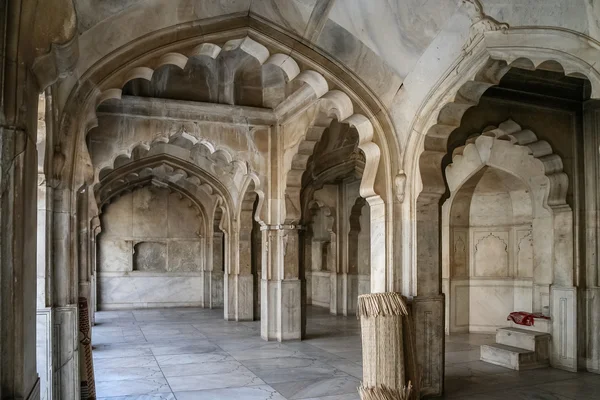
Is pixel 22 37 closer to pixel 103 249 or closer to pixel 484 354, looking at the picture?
pixel 484 354

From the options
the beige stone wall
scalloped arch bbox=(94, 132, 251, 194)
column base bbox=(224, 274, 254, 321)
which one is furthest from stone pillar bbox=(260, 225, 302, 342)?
the beige stone wall

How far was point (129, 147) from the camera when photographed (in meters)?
9.97

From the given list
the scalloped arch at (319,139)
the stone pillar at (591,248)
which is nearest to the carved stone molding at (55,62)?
the scalloped arch at (319,139)

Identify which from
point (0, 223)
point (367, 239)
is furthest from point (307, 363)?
point (367, 239)

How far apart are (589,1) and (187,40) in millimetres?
4060

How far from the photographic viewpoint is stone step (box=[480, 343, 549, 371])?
8.18 m

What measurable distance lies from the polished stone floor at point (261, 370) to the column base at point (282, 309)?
11.2 inches

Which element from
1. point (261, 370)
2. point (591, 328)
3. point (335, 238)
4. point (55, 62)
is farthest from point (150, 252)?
point (55, 62)

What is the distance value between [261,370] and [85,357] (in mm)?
2749

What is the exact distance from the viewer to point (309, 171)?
1240 centimetres

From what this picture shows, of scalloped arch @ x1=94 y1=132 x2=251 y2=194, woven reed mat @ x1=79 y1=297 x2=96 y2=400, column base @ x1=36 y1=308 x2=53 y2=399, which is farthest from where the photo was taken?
scalloped arch @ x1=94 y1=132 x2=251 y2=194

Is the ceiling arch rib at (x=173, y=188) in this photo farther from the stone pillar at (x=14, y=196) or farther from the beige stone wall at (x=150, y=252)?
the stone pillar at (x=14, y=196)

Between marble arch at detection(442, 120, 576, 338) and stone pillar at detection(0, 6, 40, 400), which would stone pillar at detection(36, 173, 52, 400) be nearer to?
stone pillar at detection(0, 6, 40, 400)

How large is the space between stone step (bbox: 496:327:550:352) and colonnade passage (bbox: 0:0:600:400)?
1.4 inches
